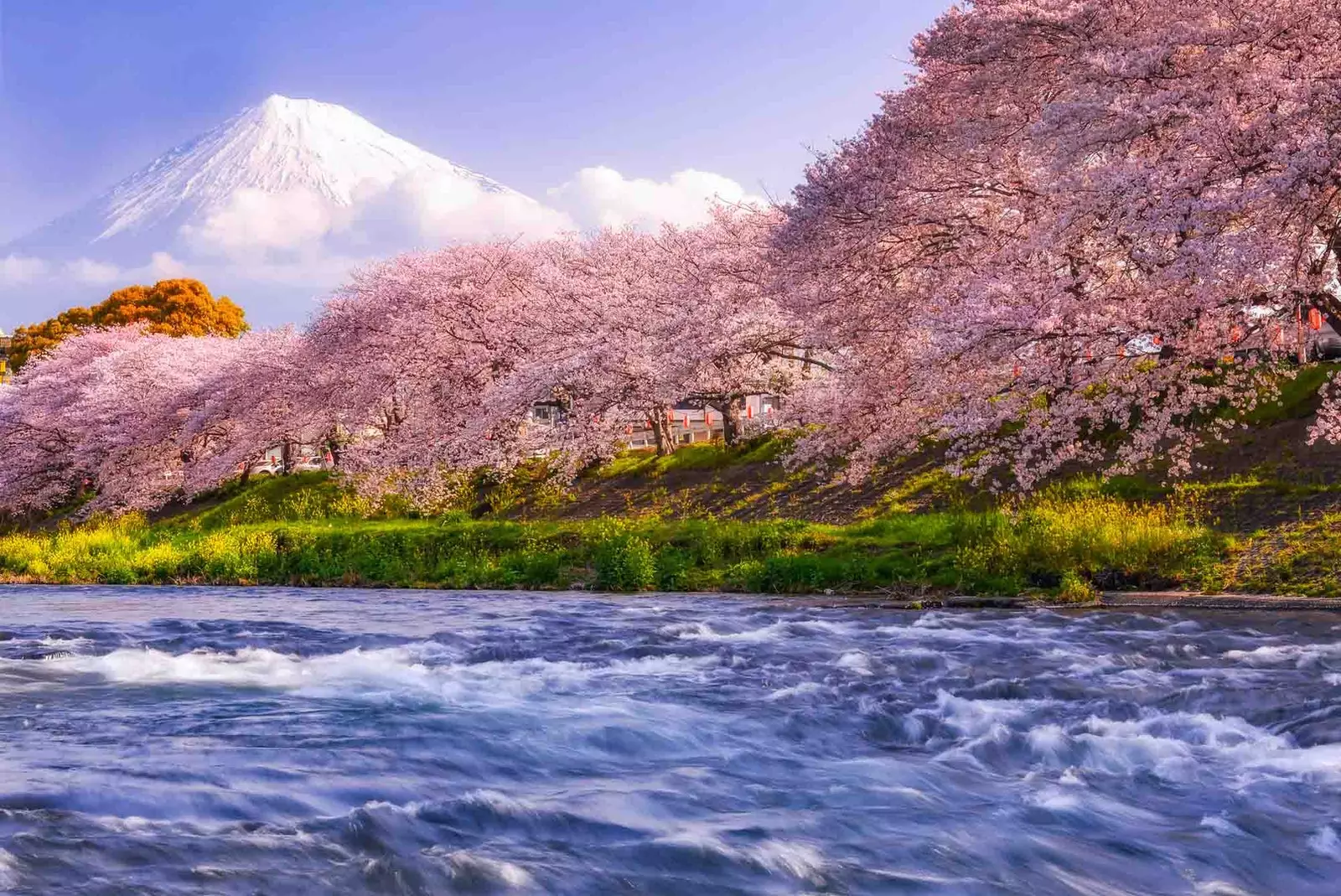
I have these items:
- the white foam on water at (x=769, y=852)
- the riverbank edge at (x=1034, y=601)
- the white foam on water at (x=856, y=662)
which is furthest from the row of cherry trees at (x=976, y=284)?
the white foam on water at (x=769, y=852)

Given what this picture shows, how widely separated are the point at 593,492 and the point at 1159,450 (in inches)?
571

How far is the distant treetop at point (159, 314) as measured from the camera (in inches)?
2539

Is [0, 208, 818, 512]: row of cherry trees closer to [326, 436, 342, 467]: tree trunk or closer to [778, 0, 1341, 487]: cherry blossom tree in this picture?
[326, 436, 342, 467]: tree trunk

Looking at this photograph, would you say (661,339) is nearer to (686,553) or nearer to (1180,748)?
(686,553)

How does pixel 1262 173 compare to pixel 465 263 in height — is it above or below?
below

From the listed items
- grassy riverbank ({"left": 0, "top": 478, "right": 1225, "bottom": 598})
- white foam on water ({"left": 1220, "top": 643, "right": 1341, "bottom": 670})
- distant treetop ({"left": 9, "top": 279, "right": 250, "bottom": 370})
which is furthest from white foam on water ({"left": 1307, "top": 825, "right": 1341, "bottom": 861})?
distant treetop ({"left": 9, "top": 279, "right": 250, "bottom": 370})

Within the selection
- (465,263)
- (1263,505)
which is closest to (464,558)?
(465,263)

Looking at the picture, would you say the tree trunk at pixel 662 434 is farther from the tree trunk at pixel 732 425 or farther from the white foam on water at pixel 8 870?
the white foam on water at pixel 8 870

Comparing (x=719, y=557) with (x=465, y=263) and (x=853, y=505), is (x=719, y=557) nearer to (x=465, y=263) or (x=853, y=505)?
(x=853, y=505)

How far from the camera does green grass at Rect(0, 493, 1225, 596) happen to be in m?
17.7

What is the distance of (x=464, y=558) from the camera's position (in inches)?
976

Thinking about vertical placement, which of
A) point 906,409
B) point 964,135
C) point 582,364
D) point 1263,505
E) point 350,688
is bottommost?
point 350,688

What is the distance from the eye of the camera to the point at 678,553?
22.2m

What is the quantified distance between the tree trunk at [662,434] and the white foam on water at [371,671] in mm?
18666
